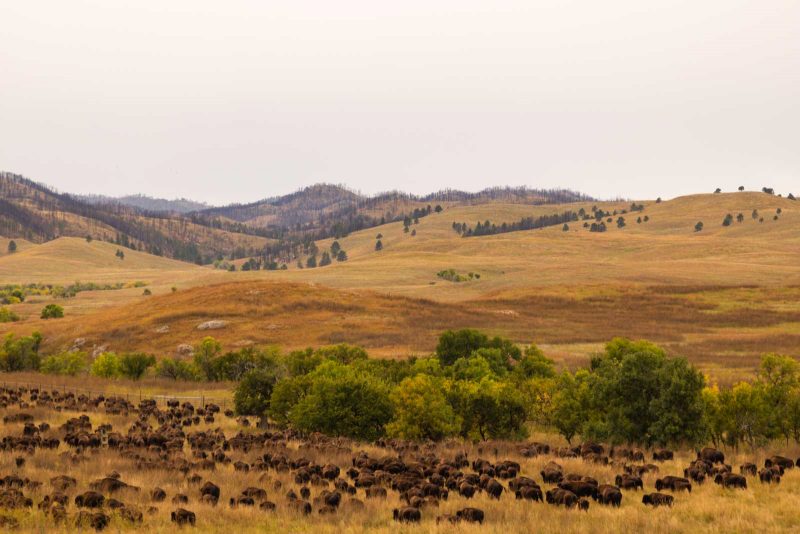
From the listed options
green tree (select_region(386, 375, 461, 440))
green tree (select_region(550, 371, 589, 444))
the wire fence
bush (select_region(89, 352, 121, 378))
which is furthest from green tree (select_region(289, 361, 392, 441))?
bush (select_region(89, 352, 121, 378))

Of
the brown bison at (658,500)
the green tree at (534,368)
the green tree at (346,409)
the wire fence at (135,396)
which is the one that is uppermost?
the brown bison at (658,500)

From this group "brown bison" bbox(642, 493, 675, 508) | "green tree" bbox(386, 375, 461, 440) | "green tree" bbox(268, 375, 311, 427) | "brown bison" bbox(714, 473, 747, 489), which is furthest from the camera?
"green tree" bbox(268, 375, 311, 427)

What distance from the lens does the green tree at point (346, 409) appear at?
4384 centimetres

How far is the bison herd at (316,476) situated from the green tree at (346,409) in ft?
6.16

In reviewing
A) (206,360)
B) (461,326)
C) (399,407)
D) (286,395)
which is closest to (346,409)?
(399,407)

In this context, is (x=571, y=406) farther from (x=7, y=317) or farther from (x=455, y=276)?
(x=7, y=317)

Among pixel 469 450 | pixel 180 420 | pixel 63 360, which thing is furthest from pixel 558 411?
pixel 63 360

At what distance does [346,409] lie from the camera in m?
43.8

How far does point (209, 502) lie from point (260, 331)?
8612cm

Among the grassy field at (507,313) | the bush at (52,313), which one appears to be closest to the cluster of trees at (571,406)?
the grassy field at (507,313)

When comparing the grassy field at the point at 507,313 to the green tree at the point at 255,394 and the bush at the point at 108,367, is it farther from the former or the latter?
the green tree at the point at 255,394

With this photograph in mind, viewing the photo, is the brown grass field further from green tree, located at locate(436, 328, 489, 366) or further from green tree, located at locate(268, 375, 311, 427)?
green tree, located at locate(436, 328, 489, 366)

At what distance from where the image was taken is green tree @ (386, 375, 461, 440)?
142ft

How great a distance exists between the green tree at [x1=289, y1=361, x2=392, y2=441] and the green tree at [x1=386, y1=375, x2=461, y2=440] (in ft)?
3.87
